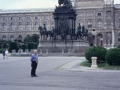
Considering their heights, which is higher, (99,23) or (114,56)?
(99,23)

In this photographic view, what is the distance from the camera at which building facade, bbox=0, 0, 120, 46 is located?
383 ft

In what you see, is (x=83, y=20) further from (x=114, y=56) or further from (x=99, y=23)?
(x=114, y=56)

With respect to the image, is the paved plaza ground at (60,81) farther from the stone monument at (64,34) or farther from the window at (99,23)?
the window at (99,23)

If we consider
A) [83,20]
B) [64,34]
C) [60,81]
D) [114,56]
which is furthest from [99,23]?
[60,81]

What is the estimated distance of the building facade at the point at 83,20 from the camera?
117m

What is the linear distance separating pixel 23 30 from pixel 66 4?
6832 centimetres

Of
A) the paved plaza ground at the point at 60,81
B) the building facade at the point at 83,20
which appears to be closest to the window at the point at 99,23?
the building facade at the point at 83,20

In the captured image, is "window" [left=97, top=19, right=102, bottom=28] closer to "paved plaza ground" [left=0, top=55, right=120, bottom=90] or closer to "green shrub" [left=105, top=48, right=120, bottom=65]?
"green shrub" [left=105, top=48, right=120, bottom=65]

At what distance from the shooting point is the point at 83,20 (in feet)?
400

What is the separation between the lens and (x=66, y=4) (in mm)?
64125

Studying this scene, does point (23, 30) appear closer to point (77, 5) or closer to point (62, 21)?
point (77, 5)

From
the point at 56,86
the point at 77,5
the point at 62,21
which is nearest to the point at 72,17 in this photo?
the point at 62,21

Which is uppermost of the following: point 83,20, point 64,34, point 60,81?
point 83,20

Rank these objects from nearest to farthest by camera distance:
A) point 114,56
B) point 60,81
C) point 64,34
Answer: point 60,81, point 114,56, point 64,34
